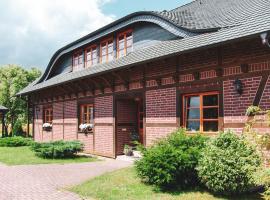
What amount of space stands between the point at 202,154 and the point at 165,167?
0.83 metres

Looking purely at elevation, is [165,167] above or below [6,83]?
below

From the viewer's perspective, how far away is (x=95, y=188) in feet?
25.7

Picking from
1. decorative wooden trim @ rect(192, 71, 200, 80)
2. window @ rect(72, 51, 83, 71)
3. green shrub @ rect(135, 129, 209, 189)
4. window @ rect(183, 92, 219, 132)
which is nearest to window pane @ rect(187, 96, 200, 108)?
window @ rect(183, 92, 219, 132)

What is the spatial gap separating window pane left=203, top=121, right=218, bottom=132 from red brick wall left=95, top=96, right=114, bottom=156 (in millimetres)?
4692

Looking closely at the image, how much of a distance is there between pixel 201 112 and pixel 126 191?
3.48 metres

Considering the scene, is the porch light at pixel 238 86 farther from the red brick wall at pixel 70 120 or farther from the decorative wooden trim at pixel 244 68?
the red brick wall at pixel 70 120

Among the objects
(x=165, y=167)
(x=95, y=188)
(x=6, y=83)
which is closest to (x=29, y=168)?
(x=95, y=188)

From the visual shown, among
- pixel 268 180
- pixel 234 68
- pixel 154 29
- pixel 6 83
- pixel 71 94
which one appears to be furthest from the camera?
pixel 6 83

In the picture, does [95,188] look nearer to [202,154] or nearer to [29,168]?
[202,154]

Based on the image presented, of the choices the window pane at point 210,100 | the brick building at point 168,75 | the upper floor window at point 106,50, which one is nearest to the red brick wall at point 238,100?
the brick building at point 168,75

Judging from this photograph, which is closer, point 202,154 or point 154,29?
point 202,154

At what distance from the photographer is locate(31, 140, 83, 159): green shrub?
1312 cm

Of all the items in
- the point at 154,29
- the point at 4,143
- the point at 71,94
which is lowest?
the point at 4,143

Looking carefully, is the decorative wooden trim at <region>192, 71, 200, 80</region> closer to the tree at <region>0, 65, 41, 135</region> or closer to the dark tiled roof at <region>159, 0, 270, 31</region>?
the dark tiled roof at <region>159, 0, 270, 31</region>
